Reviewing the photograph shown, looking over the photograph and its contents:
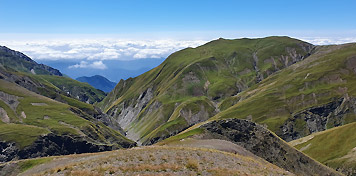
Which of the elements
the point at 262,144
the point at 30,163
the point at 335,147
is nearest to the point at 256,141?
the point at 262,144

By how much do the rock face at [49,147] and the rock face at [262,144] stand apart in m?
139

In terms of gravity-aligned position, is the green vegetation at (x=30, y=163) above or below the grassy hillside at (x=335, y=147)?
above

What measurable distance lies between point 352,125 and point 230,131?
136 metres

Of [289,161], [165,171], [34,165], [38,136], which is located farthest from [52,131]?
[165,171]

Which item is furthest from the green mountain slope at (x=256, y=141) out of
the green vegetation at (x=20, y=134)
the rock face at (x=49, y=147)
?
the green vegetation at (x=20, y=134)

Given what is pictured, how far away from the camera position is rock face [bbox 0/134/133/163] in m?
161

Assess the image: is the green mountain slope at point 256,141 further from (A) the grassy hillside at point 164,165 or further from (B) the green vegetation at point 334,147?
(B) the green vegetation at point 334,147

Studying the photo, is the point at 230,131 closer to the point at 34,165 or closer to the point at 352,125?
the point at 34,165

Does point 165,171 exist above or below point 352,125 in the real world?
above

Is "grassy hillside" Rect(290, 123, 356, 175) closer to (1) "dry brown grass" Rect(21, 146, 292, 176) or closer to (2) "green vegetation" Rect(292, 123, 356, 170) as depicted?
(2) "green vegetation" Rect(292, 123, 356, 170)

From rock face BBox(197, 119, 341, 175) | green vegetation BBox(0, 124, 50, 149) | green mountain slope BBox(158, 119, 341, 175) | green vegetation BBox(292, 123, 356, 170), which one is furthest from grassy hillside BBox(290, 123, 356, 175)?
green vegetation BBox(0, 124, 50, 149)

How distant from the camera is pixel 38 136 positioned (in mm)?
175250

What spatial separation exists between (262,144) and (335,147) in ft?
381

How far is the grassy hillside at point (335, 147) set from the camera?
13262 centimetres
